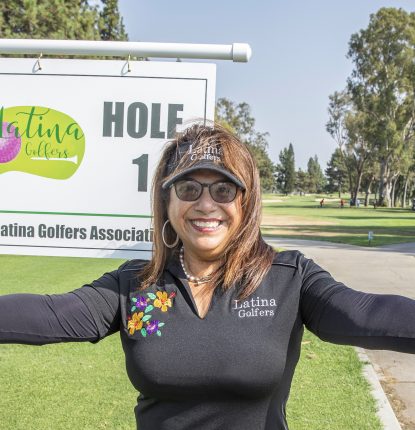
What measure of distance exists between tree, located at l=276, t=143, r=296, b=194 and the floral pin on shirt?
127m

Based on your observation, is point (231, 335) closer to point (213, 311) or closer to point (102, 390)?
point (213, 311)

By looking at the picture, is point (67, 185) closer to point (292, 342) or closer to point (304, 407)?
point (292, 342)

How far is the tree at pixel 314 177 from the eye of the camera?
13975cm

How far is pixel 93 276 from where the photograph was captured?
10805mm

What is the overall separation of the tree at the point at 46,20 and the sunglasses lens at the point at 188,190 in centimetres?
1365

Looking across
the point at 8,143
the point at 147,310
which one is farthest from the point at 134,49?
the point at 147,310

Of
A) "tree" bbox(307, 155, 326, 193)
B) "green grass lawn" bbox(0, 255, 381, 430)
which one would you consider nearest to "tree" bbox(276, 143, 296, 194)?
"tree" bbox(307, 155, 326, 193)

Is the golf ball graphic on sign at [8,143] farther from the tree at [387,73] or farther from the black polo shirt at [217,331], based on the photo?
the tree at [387,73]

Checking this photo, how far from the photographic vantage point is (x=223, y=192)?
5.53ft

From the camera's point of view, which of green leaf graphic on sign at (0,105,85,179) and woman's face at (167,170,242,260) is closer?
woman's face at (167,170,242,260)

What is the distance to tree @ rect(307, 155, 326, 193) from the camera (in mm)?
139750

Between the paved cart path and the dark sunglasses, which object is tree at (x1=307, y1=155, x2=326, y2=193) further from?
the dark sunglasses

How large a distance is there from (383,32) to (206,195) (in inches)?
2009

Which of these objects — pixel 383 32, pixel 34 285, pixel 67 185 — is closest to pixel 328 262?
pixel 34 285
